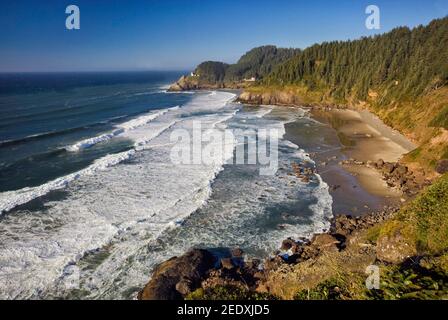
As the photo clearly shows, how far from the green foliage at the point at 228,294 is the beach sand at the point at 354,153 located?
1370cm

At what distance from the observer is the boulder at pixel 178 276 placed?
15828 mm

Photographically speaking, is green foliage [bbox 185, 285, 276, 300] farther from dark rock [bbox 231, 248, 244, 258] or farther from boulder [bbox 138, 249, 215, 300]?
dark rock [bbox 231, 248, 244, 258]

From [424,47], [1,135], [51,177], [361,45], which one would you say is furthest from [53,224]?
[361,45]

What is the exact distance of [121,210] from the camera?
25156 mm

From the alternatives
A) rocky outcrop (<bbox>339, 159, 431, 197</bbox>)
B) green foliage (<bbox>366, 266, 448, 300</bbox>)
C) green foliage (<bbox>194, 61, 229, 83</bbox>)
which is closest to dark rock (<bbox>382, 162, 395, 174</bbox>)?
rocky outcrop (<bbox>339, 159, 431, 197</bbox>)

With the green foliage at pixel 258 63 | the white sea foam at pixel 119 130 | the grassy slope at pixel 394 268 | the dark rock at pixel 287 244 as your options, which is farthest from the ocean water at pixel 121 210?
the green foliage at pixel 258 63

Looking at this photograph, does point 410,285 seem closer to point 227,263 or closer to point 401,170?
point 227,263

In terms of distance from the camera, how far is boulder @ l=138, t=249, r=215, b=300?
15.8 metres

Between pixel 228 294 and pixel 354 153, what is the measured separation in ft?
104

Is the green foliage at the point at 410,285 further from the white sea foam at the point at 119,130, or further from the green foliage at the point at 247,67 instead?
the green foliage at the point at 247,67

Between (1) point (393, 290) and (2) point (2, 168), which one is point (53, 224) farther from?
(1) point (393, 290)

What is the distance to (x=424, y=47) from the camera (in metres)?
64.4

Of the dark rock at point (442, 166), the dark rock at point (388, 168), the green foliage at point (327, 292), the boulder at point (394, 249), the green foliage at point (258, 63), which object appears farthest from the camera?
the green foliage at point (258, 63)

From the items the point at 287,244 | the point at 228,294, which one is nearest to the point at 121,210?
the point at 287,244
